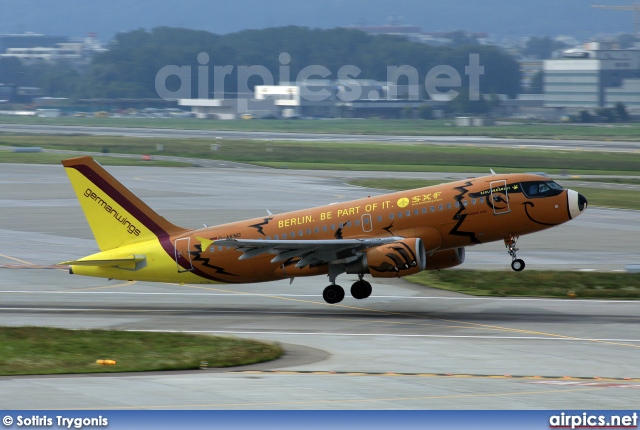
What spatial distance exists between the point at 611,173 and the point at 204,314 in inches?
3141

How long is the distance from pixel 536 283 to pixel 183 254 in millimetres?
17727

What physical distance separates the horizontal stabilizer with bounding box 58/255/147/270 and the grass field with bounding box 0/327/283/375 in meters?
7.70

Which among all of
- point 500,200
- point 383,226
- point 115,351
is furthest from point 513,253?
point 115,351

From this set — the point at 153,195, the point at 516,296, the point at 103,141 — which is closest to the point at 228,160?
the point at 103,141

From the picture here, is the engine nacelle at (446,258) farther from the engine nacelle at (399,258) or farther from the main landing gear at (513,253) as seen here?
the engine nacelle at (399,258)

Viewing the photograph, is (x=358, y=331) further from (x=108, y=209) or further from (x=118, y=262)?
(x=108, y=209)

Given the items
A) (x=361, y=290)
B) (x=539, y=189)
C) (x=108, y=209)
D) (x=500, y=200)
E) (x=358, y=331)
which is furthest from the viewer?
(x=361, y=290)

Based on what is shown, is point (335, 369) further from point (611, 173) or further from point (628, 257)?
point (611, 173)

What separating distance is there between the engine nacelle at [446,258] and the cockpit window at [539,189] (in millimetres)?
4155

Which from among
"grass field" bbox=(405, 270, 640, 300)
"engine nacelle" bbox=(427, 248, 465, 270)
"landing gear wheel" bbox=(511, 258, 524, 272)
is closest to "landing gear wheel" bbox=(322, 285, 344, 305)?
"engine nacelle" bbox=(427, 248, 465, 270)

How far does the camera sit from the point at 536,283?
1924 inches

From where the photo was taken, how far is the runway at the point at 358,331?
24.8 meters

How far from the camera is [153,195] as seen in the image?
88.9 m

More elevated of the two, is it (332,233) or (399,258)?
(332,233)
